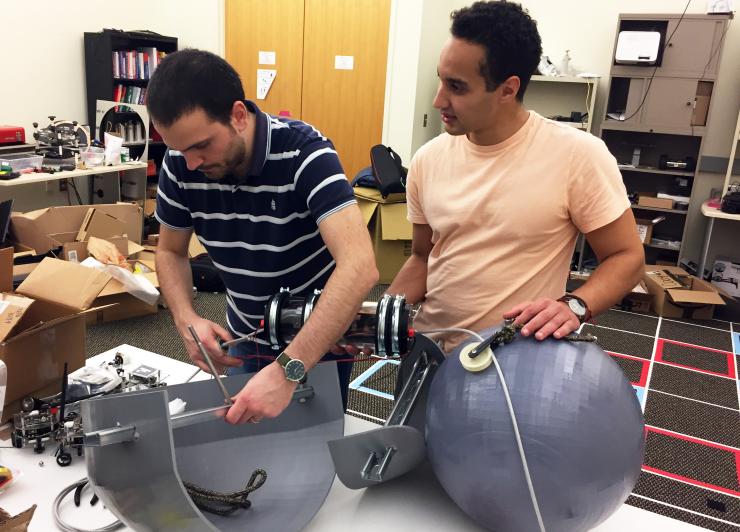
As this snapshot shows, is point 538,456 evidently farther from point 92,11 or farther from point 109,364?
point 92,11

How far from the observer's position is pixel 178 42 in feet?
18.0

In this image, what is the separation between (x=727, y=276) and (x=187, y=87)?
4.53 m

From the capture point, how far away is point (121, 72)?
4.90 metres

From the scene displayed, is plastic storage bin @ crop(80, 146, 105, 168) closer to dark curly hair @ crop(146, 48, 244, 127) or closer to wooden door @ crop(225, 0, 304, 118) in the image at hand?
wooden door @ crop(225, 0, 304, 118)

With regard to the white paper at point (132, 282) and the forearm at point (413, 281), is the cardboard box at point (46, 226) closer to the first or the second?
the white paper at point (132, 282)

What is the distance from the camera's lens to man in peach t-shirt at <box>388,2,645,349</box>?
1.17m

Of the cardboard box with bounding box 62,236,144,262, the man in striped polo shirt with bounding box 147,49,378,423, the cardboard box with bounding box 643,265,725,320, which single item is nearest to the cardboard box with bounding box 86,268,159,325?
the cardboard box with bounding box 62,236,144,262

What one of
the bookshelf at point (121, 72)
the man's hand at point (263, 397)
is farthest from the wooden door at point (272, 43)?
the man's hand at point (263, 397)

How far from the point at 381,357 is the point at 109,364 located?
2.48 feet

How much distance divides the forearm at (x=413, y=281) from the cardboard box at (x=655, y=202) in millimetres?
3665

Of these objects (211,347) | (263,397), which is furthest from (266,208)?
(263,397)

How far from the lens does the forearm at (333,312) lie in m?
1.01

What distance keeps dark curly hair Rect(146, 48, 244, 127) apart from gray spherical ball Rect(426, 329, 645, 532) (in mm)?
627

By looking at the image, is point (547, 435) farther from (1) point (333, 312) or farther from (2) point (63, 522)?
(2) point (63, 522)
